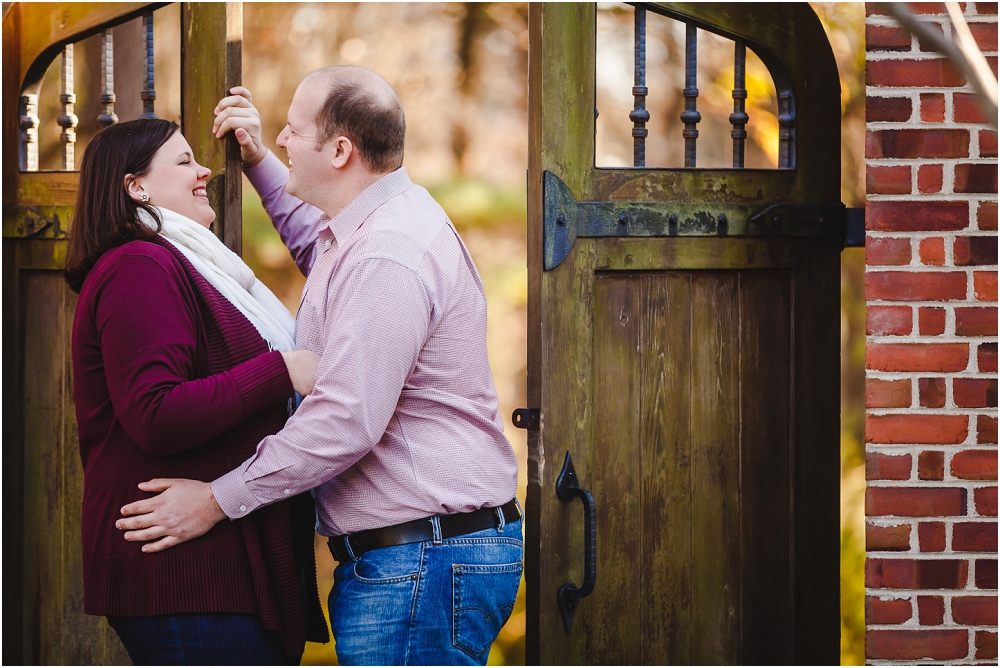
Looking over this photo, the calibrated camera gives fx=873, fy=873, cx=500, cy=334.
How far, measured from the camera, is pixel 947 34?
6.36 ft

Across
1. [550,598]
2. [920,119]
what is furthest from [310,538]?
[920,119]

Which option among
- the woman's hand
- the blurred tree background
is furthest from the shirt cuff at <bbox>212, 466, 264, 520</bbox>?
the blurred tree background

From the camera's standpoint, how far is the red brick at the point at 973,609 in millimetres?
1976

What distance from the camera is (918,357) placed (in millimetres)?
1975

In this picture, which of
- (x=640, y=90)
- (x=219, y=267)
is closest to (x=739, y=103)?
(x=640, y=90)

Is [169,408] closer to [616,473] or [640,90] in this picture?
[616,473]

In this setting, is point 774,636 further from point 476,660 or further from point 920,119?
point 920,119

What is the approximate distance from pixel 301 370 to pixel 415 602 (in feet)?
1.67

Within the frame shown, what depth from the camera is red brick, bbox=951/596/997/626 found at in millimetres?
1976

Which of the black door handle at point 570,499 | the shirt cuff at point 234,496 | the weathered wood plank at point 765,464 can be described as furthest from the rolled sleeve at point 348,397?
the weathered wood plank at point 765,464

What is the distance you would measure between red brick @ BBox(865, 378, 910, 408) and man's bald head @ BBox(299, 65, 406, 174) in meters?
1.20

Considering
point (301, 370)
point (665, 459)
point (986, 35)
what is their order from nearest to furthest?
point (301, 370)
point (986, 35)
point (665, 459)

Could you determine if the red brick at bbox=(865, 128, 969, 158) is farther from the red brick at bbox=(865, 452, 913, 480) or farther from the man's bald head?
the man's bald head

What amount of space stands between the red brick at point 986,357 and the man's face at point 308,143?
1487mm
